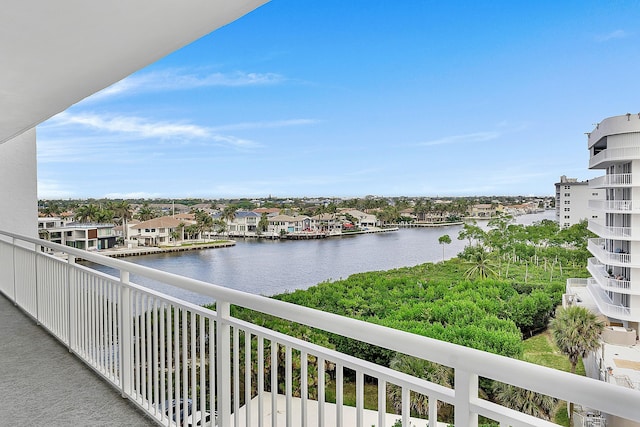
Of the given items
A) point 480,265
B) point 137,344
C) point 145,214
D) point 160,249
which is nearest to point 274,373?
point 137,344

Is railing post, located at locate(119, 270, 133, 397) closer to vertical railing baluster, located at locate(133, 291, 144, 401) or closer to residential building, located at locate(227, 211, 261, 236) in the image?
vertical railing baluster, located at locate(133, 291, 144, 401)

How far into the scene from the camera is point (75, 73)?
272 centimetres

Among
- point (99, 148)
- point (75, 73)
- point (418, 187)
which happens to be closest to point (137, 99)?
point (99, 148)

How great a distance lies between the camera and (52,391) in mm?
2443

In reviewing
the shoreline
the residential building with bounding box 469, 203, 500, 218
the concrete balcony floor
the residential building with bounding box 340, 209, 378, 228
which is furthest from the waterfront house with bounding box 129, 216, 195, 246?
the residential building with bounding box 469, 203, 500, 218

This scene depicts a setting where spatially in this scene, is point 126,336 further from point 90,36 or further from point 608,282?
point 608,282

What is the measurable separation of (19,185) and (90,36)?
15.8 ft

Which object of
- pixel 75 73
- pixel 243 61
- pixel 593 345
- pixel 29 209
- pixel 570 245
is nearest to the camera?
pixel 75 73

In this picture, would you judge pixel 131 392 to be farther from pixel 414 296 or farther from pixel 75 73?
pixel 414 296

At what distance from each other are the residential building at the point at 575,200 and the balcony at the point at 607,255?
27.1 inches

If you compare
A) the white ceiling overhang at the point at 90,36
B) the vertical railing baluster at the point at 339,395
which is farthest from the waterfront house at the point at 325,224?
the vertical railing baluster at the point at 339,395

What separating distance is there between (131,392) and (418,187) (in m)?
20.7

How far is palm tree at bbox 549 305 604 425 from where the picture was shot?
36.3 ft

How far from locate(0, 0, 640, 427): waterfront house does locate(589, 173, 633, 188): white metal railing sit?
1010 cm
